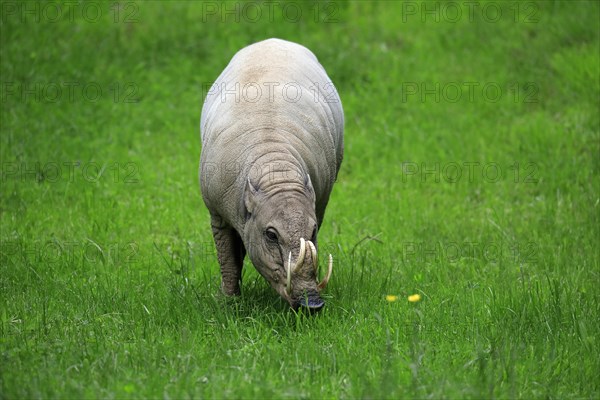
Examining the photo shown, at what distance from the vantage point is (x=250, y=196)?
6230mm

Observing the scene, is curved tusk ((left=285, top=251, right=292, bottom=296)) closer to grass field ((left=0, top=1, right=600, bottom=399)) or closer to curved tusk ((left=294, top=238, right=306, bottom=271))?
curved tusk ((left=294, top=238, right=306, bottom=271))

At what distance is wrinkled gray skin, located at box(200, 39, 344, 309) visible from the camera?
609 cm

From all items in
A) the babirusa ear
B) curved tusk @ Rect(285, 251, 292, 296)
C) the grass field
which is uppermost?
the babirusa ear

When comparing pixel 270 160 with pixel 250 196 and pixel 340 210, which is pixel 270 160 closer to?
pixel 250 196

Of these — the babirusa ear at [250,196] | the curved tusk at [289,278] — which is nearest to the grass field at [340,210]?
the curved tusk at [289,278]

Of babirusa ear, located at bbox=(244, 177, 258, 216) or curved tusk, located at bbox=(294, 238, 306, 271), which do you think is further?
babirusa ear, located at bbox=(244, 177, 258, 216)

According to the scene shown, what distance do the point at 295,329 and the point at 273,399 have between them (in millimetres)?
1423

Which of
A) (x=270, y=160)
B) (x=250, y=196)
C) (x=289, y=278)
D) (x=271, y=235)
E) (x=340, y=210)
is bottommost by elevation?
(x=340, y=210)

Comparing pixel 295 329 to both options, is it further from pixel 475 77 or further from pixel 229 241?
pixel 475 77

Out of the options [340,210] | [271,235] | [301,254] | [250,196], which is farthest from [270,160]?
[340,210]

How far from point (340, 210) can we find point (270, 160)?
11.8 ft

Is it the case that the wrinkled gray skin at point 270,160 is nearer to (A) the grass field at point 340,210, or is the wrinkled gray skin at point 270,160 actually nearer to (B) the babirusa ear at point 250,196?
(B) the babirusa ear at point 250,196

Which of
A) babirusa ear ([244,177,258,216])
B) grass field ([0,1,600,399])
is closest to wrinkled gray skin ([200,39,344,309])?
babirusa ear ([244,177,258,216])

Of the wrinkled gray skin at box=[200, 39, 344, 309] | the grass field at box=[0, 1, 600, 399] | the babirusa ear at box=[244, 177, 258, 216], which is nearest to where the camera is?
the grass field at box=[0, 1, 600, 399]
